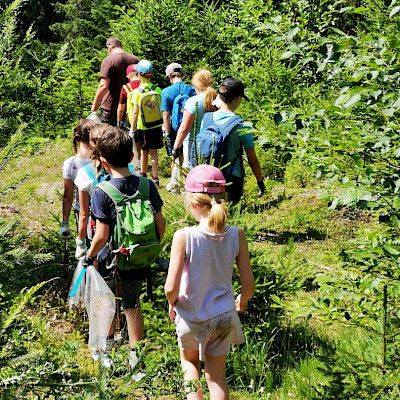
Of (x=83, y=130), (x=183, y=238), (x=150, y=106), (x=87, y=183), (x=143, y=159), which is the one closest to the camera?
(x=183, y=238)

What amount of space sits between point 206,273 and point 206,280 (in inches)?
1.5

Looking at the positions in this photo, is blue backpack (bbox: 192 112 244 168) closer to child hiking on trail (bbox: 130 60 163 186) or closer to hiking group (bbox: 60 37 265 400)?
hiking group (bbox: 60 37 265 400)

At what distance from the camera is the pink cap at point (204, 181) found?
369 centimetres

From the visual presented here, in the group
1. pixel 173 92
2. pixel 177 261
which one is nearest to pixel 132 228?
pixel 177 261

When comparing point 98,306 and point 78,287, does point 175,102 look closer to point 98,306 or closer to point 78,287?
point 78,287

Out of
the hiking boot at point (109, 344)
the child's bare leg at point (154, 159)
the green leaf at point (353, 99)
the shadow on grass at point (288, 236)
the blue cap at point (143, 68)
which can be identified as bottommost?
the shadow on grass at point (288, 236)

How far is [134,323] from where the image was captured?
4.52 meters

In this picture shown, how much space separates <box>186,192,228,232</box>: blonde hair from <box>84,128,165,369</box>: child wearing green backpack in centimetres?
62

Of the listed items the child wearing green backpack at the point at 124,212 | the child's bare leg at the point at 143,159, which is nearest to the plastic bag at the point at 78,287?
the child wearing green backpack at the point at 124,212

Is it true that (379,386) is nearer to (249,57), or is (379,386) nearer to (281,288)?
(281,288)

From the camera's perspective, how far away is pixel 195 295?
3.67m

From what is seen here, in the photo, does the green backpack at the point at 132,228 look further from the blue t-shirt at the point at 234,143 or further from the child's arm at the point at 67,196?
the blue t-shirt at the point at 234,143

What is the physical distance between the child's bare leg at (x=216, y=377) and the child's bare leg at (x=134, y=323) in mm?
860

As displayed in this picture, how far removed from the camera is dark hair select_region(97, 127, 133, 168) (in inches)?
168
